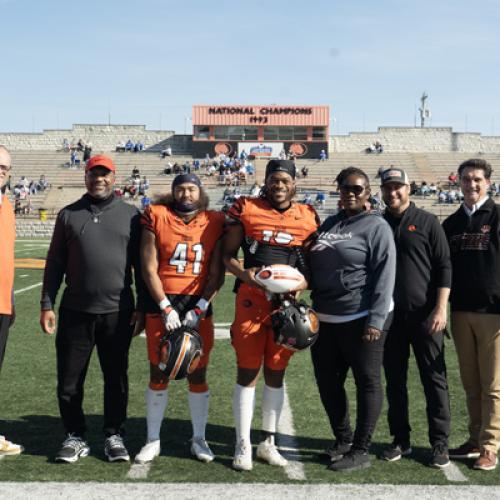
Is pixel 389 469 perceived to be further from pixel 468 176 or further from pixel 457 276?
pixel 468 176

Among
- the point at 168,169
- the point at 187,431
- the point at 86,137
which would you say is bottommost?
the point at 187,431

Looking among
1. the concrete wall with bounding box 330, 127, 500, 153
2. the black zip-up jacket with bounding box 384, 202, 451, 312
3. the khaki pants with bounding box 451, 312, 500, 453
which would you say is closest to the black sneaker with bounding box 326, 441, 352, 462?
the khaki pants with bounding box 451, 312, 500, 453

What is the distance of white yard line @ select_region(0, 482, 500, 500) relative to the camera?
3750 mm

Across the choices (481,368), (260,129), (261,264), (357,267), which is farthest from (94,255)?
(260,129)

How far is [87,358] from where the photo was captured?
4.53m

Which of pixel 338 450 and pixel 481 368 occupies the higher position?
pixel 481 368

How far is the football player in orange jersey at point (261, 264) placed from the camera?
14.1 ft

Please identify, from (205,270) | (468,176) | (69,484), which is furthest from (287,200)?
(69,484)

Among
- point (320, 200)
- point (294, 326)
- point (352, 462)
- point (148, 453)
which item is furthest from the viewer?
point (320, 200)

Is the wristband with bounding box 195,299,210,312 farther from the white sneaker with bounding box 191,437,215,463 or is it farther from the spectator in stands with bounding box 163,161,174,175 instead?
the spectator in stands with bounding box 163,161,174,175

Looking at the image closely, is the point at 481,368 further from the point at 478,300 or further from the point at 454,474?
the point at 454,474

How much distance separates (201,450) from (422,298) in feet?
5.62

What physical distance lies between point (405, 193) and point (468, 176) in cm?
41

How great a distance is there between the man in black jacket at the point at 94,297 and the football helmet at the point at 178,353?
1.45 feet
